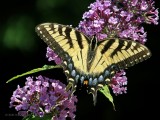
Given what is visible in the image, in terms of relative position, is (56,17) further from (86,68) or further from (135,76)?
(86,68)

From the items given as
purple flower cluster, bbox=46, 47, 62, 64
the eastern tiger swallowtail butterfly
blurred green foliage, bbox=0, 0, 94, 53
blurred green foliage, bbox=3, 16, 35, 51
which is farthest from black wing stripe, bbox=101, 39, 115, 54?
blurred green foliage, bbox=3, 16, 35, 51

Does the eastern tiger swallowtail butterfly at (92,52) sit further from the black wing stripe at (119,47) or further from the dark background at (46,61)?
the dark background at (46,61)

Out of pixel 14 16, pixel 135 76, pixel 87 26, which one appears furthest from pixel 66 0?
pixel 87 26

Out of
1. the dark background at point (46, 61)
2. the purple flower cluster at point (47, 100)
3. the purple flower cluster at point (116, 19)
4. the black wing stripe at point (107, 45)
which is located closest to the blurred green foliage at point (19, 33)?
the dark background at point (46, 61)

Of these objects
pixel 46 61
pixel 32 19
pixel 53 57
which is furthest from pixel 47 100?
pixel 46 61

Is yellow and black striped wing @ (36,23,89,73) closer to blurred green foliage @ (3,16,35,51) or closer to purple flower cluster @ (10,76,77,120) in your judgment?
purple flower cluster @ (10,76,77,120)

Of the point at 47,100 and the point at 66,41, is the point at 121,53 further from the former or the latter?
the point at 47,100

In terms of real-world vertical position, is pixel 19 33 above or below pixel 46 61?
above
